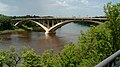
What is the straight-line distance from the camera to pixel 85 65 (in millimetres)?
13375

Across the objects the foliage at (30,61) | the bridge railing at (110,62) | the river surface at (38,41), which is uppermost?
the bridge railing at (110,62)

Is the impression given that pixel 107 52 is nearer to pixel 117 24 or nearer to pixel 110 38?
pixel 110 38

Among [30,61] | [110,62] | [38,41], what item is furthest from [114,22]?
[38,41]

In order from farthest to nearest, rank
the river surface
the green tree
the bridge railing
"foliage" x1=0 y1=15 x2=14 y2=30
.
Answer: "foliage" x1=0 y1=15 x2=14 y2=30
the river surface
the green tree
the bridge railing

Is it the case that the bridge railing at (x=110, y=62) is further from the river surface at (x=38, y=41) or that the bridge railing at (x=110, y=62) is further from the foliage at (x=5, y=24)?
the foliage at (x=5, y=24)

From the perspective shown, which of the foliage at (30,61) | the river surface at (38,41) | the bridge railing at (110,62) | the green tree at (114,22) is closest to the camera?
the bridge railing at (110,62)

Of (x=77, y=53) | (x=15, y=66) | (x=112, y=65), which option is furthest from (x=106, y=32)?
(x=15, y=66)

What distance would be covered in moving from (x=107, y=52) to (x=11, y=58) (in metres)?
15.4

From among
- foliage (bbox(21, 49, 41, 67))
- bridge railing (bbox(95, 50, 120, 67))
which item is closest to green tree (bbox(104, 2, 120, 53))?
bridge railing (bbox(95, 50, 120, 67))

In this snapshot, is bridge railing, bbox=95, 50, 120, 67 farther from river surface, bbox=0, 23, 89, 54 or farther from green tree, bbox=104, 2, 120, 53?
river surface, bbox=0, 23, 89, 54

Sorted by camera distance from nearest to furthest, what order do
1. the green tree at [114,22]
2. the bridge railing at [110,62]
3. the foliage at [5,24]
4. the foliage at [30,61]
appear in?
1. the bridge railing at [110,62]
2. the green tree at [114,22]
3. the foliage at [30,61]
4. the foliage at [5,24]

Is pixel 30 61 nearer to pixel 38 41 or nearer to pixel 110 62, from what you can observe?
pixel 110 62

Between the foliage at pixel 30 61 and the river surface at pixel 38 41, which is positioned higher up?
the foliage at pixel 30 61

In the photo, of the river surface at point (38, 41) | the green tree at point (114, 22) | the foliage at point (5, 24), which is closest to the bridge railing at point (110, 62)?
the green tree at point (114, 22)
